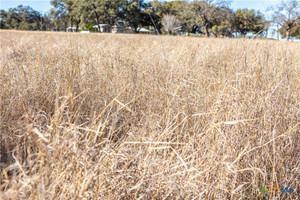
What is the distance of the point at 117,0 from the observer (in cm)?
3569

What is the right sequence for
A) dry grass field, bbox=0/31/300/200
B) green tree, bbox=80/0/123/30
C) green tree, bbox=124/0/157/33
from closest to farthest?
dry grass field, bbox=0/31/300/200 → green tree, bbox=80/0/123/30 → green tree, bbox=124/0/157/33

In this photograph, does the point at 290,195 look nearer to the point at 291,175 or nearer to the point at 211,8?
the point at 291,175

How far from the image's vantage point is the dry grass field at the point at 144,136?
2.82 ft

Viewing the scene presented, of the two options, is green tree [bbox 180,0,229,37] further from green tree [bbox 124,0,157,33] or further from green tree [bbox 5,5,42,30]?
green tree [bbox 5,5,42,30]

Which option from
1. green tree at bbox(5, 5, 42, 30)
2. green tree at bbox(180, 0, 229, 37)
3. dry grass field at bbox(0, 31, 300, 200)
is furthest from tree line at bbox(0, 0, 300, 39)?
dry grass field at bbox(0, 31, 300, 200)

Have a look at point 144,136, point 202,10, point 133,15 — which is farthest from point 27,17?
point 133,15

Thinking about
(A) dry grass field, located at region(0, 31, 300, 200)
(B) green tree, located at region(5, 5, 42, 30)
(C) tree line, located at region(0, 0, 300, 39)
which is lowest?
(A) dry grass field, located at region(0, 31, 300, 200)

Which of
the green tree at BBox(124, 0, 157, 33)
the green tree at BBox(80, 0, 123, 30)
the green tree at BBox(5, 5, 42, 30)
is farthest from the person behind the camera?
the green tree at BBox(124, 0, 157, 33)

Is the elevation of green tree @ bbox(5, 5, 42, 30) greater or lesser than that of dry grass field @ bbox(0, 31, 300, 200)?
greater

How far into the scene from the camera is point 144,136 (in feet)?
4.45

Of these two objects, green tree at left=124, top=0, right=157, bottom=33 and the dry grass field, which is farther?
green tree at left=124, top=0, right=157, bottom=33

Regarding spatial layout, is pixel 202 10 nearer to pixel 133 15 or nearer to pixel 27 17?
pixel 133 15

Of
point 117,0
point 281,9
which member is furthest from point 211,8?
point 117,0

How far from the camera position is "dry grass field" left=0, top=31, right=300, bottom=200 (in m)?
0.86
